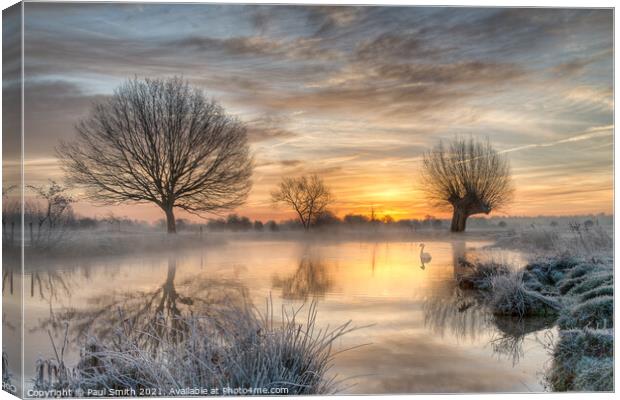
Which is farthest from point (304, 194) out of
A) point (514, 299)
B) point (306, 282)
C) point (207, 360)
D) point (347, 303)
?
point (514, 299)

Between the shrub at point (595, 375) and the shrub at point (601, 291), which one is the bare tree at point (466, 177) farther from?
the shrub at point (595, 375)

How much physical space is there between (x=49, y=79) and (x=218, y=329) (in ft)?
9.37

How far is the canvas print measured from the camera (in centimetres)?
682

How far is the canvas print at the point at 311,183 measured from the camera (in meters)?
6.82

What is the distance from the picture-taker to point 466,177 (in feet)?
26.1

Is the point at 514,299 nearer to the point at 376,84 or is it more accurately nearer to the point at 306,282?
the point at 306,282

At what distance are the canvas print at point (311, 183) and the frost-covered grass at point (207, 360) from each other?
46mm

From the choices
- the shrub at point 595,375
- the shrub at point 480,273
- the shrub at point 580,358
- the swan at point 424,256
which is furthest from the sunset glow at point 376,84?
the shrub at point 595,375

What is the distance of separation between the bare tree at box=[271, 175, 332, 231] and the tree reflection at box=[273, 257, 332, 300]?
563mm

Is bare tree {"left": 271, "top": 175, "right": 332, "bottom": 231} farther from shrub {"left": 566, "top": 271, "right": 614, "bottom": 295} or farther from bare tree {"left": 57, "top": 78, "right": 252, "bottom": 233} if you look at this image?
shrub {"left": 566, "top": 271, "right": 614, "bottom": 295}

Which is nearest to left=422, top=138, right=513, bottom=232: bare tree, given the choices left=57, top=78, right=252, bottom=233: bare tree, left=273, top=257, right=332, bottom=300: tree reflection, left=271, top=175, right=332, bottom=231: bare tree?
left=271, top=175, right=332, bottom=231: bare tree

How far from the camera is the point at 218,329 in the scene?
665 cm

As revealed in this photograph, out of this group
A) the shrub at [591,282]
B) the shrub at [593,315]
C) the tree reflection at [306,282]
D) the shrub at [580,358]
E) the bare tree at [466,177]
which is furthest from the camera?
the shrub at [591,282]

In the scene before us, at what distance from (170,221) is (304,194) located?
1.39m
